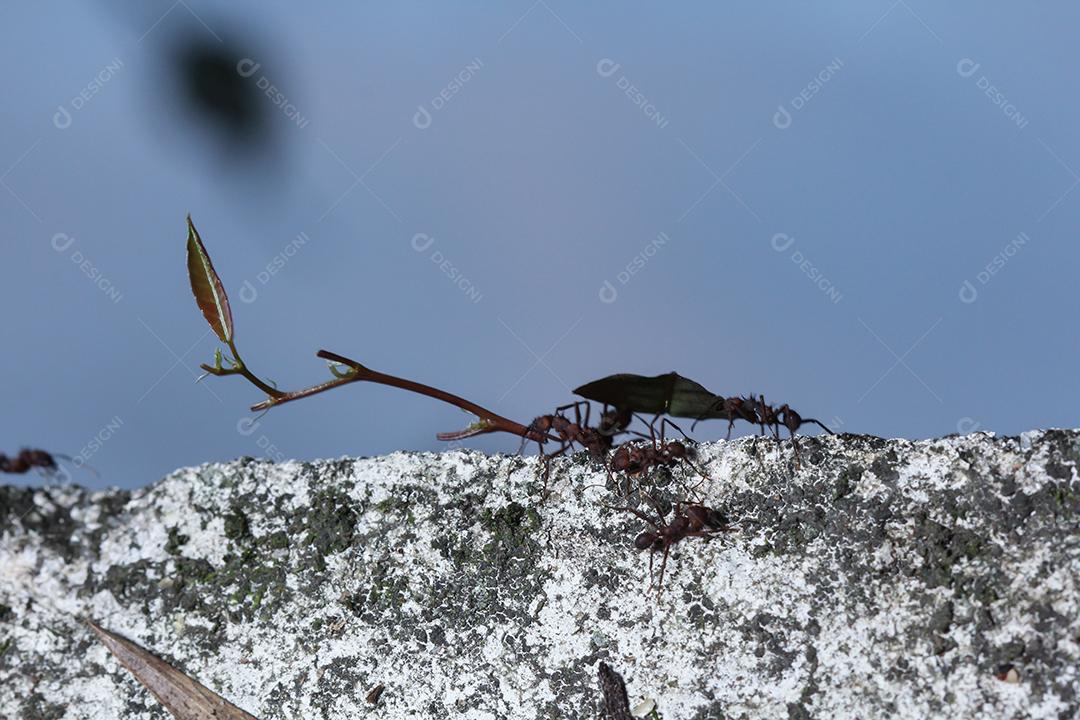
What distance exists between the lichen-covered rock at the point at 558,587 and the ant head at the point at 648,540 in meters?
0.02

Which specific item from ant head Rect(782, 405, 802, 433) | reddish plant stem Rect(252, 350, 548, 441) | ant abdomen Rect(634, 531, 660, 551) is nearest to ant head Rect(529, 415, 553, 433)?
reddish plant stem Rect(252, 350, 548, 441)

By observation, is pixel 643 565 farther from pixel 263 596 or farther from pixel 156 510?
pixel 156 510

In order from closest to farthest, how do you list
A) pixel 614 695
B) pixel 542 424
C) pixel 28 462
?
pixel 614 695
pixel 542 424
pixel 28 462

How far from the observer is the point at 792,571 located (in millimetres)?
1230

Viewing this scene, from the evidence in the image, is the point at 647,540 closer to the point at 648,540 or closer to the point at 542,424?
the point at 648,540

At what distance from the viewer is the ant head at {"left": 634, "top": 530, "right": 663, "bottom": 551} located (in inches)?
49.5

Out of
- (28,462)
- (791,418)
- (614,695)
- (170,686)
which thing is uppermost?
(791,418)

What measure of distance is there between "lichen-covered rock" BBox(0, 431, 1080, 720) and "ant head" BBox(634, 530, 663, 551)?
2 centimetres

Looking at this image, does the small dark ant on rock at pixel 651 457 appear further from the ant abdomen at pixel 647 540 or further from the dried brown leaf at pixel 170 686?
the dried brown leaf at pixel 170 686

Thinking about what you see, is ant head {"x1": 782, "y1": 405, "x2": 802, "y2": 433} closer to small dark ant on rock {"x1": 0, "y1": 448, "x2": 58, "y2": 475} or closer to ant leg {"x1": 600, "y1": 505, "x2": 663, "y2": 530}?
ant leg {"x1": 600, "y1": 505, "x2": 663, "y2": 530}

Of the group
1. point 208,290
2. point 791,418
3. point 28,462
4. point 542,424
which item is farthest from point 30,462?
point 791,418

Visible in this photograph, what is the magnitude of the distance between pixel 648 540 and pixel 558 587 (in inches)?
5.5

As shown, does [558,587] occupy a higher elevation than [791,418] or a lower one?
lower

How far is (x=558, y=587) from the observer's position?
1.28 meters
